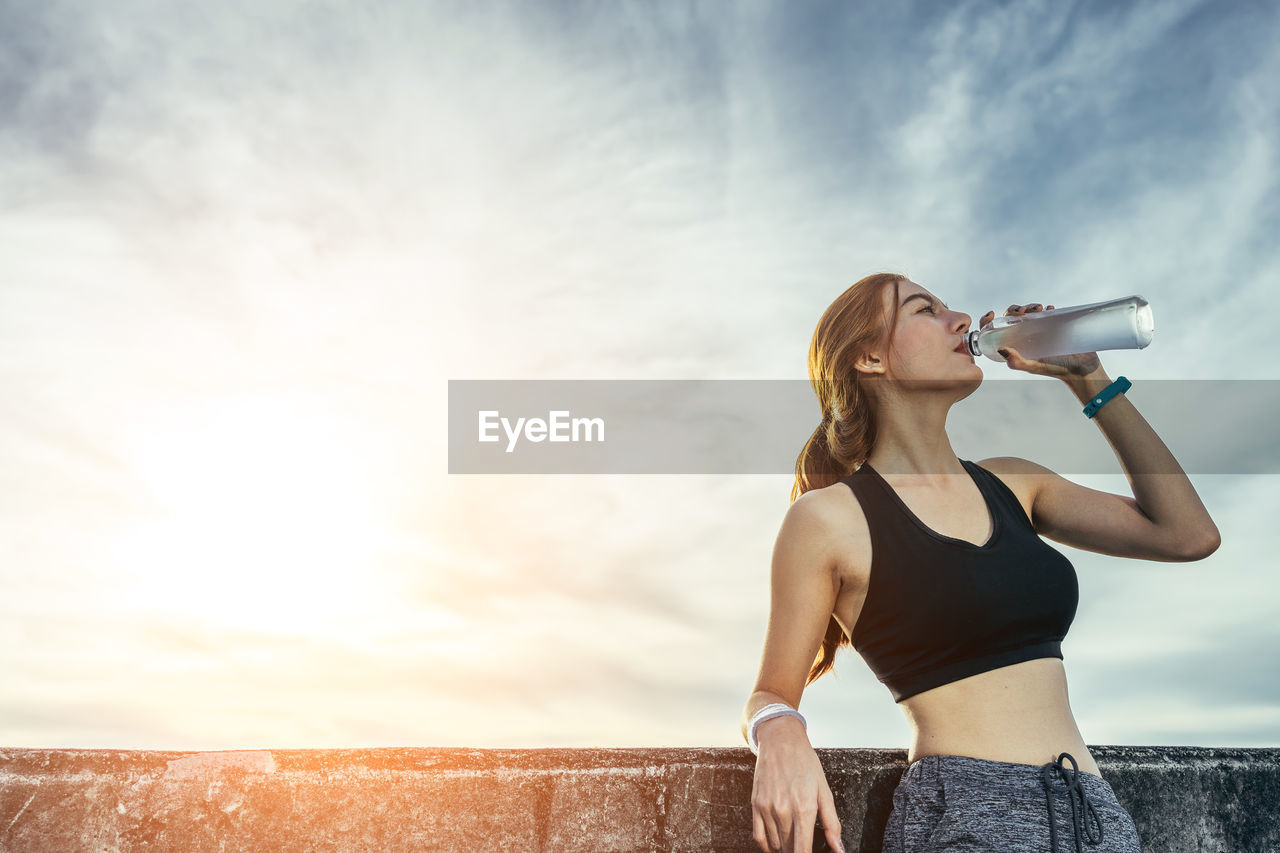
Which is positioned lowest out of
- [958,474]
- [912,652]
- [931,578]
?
[912,652]

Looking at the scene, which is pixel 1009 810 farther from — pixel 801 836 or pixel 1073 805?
pixel 801 836

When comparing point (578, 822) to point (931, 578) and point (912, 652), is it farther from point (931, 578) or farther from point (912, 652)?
point (931, 578)

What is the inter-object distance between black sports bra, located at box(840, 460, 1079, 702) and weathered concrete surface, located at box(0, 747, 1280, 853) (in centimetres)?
38

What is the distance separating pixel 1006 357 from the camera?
3.00 metres

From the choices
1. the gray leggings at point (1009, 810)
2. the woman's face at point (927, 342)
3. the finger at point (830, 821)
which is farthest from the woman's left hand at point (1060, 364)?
the finger at point (830, 821)

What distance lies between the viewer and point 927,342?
2.69 metres

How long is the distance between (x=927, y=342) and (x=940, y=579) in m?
0.80

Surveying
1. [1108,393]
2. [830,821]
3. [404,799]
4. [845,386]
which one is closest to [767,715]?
[830,821]

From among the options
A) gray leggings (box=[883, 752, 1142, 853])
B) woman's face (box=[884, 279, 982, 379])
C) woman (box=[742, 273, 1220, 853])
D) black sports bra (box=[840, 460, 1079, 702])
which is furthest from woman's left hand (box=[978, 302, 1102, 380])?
gray leggings (box=[883, 752, 1142, 853])

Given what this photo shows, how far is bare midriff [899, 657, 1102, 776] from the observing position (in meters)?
2.08

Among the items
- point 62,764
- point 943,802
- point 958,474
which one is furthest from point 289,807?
point 958,474

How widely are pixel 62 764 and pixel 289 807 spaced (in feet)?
1.78

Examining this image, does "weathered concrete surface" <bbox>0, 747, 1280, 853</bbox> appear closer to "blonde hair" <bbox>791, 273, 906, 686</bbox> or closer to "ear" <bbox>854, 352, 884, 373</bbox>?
"blonde hair" <bbox>791, 273, 906, 686</bbox>

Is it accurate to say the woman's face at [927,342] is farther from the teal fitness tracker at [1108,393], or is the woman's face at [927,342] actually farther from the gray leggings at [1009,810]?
the gray leggings at [1009,810]
